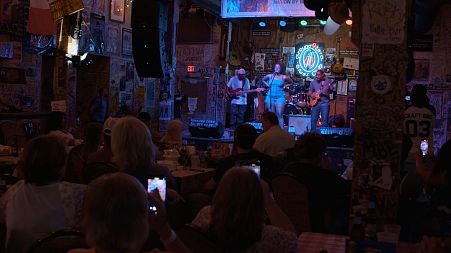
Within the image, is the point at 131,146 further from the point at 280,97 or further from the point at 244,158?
the point at 280,97

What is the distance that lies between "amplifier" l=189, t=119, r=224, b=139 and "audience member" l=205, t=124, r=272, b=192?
870 cm

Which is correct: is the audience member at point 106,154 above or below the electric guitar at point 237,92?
below

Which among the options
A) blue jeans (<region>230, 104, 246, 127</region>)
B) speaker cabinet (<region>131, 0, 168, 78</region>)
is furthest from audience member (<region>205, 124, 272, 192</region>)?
blue jeans (<region>230, 104, 246, 127</region>)

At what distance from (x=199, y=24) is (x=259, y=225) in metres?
15.2

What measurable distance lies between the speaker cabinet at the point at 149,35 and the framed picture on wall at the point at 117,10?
12.9 feet

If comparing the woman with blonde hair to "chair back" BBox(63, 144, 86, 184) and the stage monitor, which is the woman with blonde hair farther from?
the stage monitor

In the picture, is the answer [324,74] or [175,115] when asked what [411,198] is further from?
[175,115]

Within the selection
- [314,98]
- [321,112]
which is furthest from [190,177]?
[314,98]

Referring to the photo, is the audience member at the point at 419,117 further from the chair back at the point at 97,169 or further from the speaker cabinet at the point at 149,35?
the speaker cabinet at the point at 149,35

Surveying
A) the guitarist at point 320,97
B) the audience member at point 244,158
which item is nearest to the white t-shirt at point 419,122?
the audience member at point 244,158

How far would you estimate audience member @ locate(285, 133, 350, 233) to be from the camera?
443cm

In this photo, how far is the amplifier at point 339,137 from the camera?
12.8 metres

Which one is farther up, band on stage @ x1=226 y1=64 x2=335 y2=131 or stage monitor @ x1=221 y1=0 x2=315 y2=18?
stage monitor @ x1=221 y1=0 x2=315 y2=18

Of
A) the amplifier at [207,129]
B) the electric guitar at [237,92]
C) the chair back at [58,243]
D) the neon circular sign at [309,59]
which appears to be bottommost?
the amplifier at [207,129]
